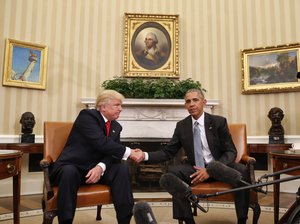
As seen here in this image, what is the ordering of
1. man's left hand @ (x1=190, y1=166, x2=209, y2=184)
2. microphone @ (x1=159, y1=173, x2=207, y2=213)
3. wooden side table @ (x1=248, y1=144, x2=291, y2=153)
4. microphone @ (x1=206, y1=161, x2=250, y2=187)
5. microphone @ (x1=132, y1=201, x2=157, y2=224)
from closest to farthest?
microphone @ (x1=132, y1=201, x2=157, y2=224)
microphone @ (x1=159, y1=173, x2=207, y2=213)
microphone @ (x1=206, y1=161, x2=250, y2=187)
man's left hand @ (x1=190, y1=166, x2=209, y2=184)
wooden side table @ (x1=248, y1=144, x2=291, y2=153)

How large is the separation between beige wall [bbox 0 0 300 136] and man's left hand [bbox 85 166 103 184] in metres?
2.61

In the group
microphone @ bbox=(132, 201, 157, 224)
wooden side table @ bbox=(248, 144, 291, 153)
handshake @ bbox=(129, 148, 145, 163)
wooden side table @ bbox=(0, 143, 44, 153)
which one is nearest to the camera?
microphone @ bbox=(132, 201, 157, 224)

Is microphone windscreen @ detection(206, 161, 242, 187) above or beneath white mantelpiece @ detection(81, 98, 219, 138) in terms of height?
beneath

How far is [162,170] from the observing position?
15.5ft

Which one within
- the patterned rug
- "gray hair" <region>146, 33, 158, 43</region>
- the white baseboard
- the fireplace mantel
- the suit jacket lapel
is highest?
"gray hair" <region>146, 33, 158, 43</region>

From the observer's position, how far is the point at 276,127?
4.48 meters

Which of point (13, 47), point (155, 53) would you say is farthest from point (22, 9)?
point (155, 53)

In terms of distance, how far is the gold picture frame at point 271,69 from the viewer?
4758mm

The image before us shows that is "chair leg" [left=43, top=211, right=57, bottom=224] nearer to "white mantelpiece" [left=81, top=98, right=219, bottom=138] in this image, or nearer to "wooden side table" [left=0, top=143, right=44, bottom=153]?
"wooden side table" [left=0, top=143, right=44, bottom=153]

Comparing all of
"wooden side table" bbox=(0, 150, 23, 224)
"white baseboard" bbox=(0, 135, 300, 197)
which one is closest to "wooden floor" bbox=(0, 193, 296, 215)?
"white baseboard" bbox=(0, 135, 300, 197)

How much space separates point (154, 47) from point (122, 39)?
59 centimetres

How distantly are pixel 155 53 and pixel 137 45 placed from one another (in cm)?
35

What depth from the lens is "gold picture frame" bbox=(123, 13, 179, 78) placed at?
5.14 meters

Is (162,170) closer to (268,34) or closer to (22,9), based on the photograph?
(268,34)
